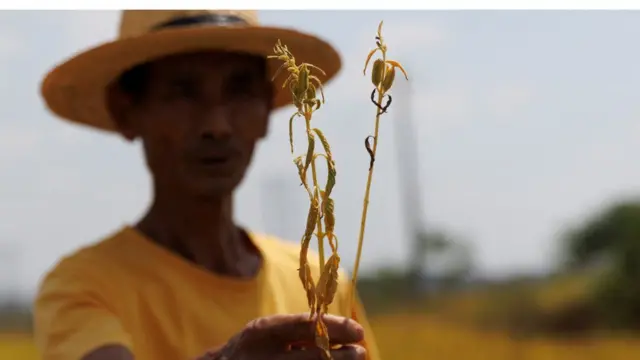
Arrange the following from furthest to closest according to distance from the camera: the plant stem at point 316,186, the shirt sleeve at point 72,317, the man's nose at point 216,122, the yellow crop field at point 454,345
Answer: the yellow crop field at point 454,345 → the man's nose at point 216,122 → the shirt sleeve at point 72,317 → the plant stem at point 316,186

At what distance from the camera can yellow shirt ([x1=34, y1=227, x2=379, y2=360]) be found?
93cm

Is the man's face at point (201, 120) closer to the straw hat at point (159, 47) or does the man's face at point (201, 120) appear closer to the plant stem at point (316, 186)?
the straw hat at point (159, 47)

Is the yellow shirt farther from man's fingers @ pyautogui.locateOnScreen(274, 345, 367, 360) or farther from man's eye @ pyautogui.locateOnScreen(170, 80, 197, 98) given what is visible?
man's fingers @ pyautogui.locateOnScreen(274, 345, 367, 360)

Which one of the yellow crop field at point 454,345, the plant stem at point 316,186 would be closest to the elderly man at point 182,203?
the plant stem at point 316,186

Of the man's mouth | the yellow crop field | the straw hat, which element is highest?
the straw hat

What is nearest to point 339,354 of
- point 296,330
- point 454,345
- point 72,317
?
point 296,330

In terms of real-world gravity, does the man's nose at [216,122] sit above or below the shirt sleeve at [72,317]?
above

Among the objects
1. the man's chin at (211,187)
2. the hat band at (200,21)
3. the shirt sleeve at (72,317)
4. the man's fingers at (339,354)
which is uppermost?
the hat band at (200,21)

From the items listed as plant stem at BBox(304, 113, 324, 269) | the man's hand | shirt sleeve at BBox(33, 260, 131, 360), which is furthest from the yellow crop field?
plant stem at BBox(304, 113, 324, 269)

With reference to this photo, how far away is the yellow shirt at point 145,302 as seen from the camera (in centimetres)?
93

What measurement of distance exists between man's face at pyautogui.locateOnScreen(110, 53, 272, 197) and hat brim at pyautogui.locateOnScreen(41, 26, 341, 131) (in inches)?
0.7

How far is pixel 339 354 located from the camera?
651mm

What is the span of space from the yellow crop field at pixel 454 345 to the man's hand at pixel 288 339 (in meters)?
4.22

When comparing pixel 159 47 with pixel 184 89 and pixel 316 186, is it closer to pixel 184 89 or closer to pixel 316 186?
pixel 184 89
